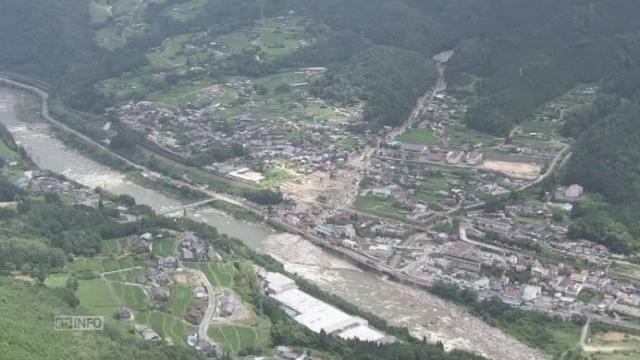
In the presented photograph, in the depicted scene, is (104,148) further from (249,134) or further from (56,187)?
(56,187)

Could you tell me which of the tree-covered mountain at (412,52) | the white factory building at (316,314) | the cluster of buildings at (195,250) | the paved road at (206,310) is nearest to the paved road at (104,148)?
the tree-covered mountain at (412,52)

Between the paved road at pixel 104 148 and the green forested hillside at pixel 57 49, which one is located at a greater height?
the green forested hillside at pixel 57 49

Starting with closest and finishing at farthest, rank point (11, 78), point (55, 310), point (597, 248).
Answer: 1. point (55, 310)
2. point (597, 248)
3. point (11, 78)

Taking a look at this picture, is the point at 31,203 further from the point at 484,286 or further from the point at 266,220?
the point at 484,286

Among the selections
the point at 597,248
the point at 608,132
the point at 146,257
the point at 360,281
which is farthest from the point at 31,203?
the point at 608,132

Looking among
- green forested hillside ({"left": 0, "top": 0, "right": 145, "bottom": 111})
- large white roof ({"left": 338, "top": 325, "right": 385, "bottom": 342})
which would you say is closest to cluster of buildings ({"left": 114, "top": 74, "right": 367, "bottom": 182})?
green forested hillside ({"left": 0, "top": 0, "right": 145, "bottom": 111})

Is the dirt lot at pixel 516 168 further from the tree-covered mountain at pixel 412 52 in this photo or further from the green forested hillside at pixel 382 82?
the green forested hillside at pixel 382 82
